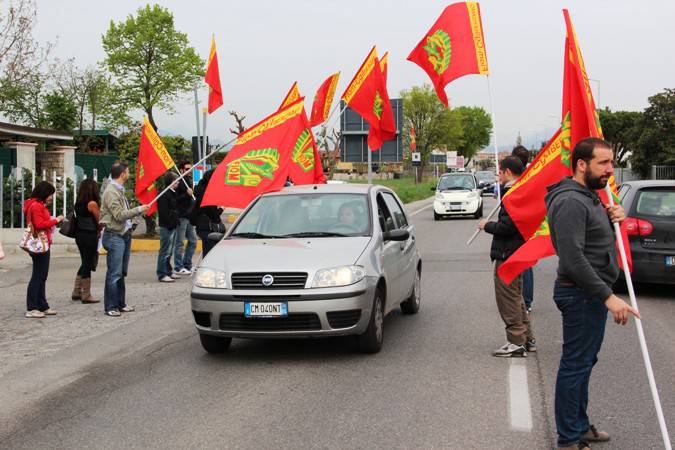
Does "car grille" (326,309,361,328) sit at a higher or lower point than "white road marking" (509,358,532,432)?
higher

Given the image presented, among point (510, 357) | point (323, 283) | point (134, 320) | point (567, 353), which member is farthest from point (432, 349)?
point (134, 320)

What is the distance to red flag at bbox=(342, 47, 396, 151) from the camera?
14180mm

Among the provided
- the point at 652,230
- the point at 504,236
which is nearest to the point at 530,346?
the point at 504,236

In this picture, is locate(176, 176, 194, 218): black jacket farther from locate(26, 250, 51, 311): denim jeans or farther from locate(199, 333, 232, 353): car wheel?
locate(199, 333, 232, 353): car wheel

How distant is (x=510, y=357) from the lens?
722 cm

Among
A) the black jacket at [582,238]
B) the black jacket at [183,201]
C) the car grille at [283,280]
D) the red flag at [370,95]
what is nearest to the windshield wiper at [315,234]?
the car grille at [283,280]

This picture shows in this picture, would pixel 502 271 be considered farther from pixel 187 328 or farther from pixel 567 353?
pixel 187 328

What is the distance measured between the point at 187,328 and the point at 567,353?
5369 millimetres

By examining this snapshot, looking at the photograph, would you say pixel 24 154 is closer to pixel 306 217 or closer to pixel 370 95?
pixel 370 95

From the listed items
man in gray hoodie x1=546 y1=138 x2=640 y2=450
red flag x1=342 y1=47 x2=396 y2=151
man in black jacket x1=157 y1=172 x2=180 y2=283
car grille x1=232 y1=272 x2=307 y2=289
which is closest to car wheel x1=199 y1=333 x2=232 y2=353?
car grille x1=232 y1=272 x2=307 y2=289

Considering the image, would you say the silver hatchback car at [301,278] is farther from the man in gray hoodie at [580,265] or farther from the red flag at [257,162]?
the man in gray hoodie at [580,265]

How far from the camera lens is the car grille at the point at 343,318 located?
691cm

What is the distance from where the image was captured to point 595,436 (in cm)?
483

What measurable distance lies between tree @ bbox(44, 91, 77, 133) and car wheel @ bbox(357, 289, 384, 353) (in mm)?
53879
